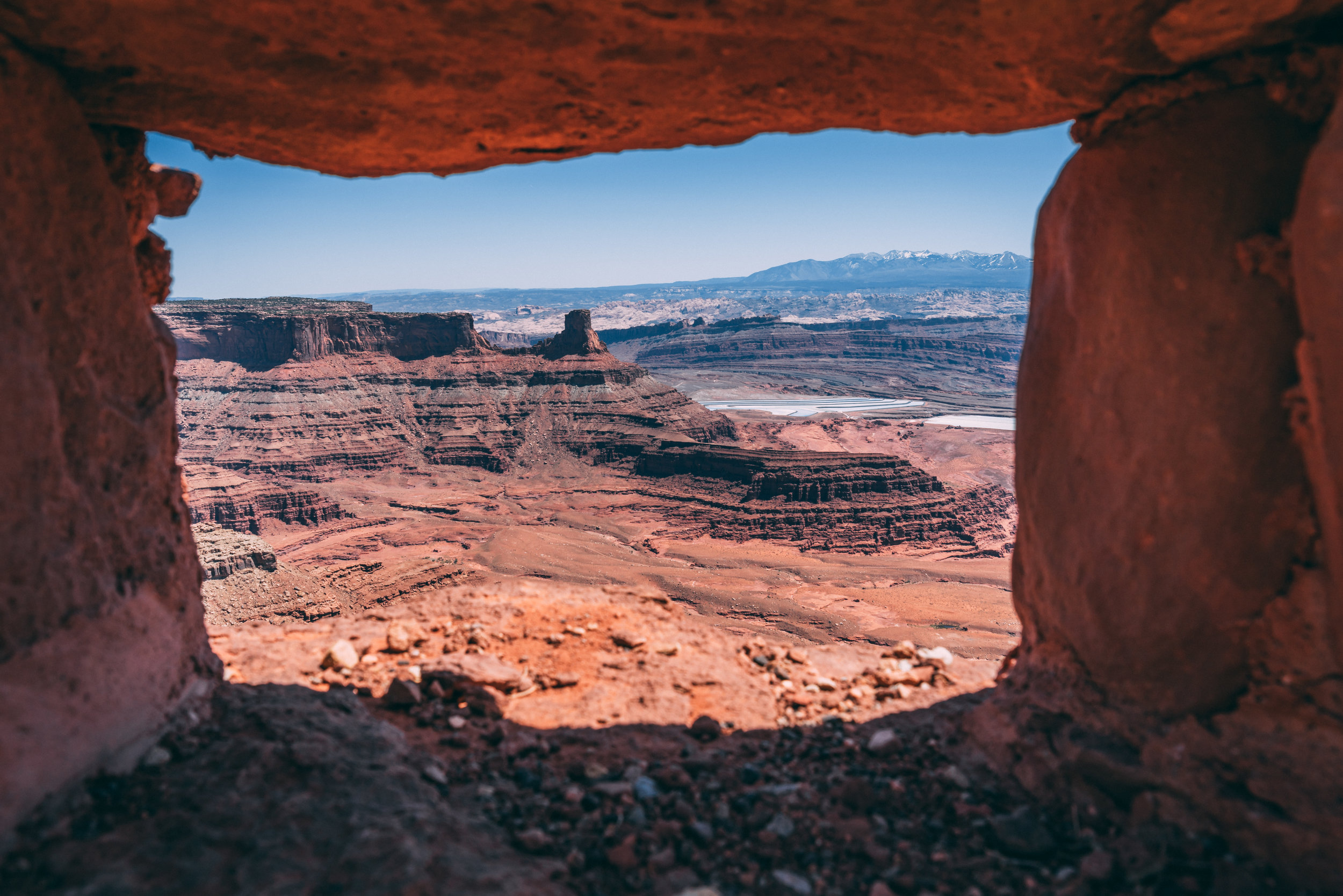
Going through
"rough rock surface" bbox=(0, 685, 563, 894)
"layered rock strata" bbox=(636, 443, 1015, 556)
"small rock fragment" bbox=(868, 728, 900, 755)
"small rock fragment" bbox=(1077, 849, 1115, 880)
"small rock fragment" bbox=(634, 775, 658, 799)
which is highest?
"rough rock surface" bbox=(0, 685, 563, 894)

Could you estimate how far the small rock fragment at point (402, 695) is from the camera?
398 cm

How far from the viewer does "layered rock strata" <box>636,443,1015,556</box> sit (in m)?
33.9

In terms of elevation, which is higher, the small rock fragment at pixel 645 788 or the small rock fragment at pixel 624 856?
the small rock fragment at pixel 624 856

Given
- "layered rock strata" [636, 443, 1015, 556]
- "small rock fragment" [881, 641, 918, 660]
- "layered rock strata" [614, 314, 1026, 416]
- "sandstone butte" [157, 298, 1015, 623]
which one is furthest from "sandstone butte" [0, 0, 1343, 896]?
"layered rock strata" [614, 314, 1026, 416]

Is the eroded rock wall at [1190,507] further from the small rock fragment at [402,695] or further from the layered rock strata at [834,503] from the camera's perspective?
the layered rock strata at [834,503]

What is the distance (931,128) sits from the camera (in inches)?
141

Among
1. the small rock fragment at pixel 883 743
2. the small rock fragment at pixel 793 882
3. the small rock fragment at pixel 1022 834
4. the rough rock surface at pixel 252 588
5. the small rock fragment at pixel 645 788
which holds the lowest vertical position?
the rough rock surface at pixel 252 588

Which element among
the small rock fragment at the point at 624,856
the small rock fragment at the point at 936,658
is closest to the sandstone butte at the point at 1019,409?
the small rock fragment at the point at 624,856

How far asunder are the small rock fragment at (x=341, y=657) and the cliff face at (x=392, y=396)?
4082 cm

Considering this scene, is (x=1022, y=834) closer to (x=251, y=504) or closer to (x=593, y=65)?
(x=593, y=65)

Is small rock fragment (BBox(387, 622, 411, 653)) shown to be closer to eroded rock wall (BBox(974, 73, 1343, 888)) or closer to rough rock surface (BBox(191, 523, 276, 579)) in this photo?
eroded rock wall (BBox(974, 73, 1343, 888))

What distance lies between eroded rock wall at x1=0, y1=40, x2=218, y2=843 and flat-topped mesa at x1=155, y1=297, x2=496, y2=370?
53228mm

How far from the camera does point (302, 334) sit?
51.3 meters

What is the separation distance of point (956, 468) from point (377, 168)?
160ft
